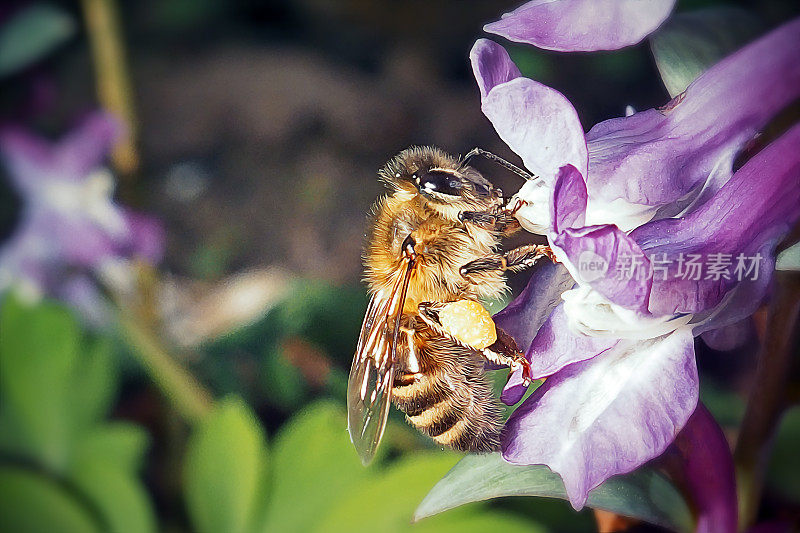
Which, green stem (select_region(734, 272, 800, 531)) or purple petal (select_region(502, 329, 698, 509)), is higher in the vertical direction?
purple petal (select_region(502, 329, 698, 509))

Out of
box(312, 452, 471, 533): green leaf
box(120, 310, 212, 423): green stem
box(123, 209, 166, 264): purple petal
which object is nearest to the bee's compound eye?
box(312, 452, 471, 533): green leaf

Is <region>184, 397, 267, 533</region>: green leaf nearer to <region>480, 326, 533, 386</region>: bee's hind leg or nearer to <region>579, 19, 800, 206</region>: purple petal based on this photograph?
<region>480, 326, 533, 386</region>: bee's hind leg

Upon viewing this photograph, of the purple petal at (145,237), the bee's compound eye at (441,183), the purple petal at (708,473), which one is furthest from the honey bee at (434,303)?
the purple petal at (145,237)

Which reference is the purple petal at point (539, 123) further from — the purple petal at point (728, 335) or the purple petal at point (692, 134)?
the purple petal at point (728, 335)

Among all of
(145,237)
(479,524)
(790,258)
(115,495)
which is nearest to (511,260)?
(790,258)

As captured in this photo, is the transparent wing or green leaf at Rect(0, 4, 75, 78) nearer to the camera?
the transparent wing

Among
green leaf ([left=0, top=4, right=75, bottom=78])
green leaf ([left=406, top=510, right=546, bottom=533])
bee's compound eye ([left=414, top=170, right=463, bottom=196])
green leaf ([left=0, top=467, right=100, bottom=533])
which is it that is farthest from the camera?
green leaf ([left=0, top=4, right=75, bottom=78])
